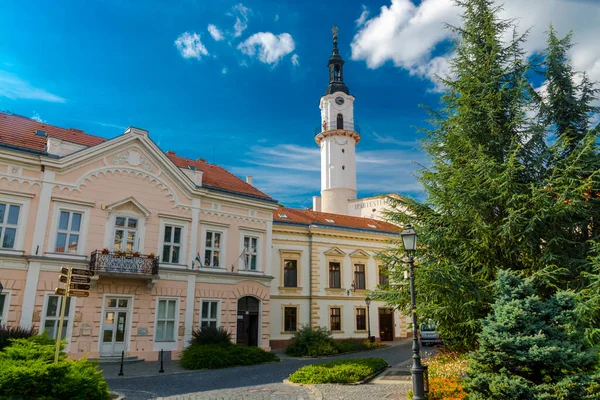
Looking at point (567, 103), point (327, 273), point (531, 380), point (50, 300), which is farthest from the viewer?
point (327, 273)

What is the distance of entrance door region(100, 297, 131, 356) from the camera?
1962 centimetres

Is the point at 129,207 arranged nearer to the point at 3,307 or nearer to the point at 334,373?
the point at 3,307

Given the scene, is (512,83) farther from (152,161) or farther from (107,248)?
(107,248)

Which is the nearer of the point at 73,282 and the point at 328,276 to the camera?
the point at 73,282

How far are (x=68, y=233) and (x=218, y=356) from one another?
849cm

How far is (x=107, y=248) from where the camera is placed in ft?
66.2

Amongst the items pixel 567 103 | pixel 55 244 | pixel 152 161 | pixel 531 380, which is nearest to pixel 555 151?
pixel 567 103

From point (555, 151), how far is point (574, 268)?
3.55 meters

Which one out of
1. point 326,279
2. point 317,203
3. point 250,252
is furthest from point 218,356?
point 317,203

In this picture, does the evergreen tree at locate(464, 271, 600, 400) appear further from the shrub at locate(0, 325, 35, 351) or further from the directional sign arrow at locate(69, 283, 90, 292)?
the shrub at locate(0, 325, 35, 351)

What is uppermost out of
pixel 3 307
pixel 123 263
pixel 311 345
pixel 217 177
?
pixel 217 177

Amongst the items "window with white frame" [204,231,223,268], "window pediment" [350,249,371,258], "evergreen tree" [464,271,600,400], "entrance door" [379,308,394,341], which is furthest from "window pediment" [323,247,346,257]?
"evergreen tree" [464,271,600,400]

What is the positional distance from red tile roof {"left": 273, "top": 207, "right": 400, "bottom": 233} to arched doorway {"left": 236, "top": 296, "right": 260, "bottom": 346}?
6.46m

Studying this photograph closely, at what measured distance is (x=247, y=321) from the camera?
24.8m
